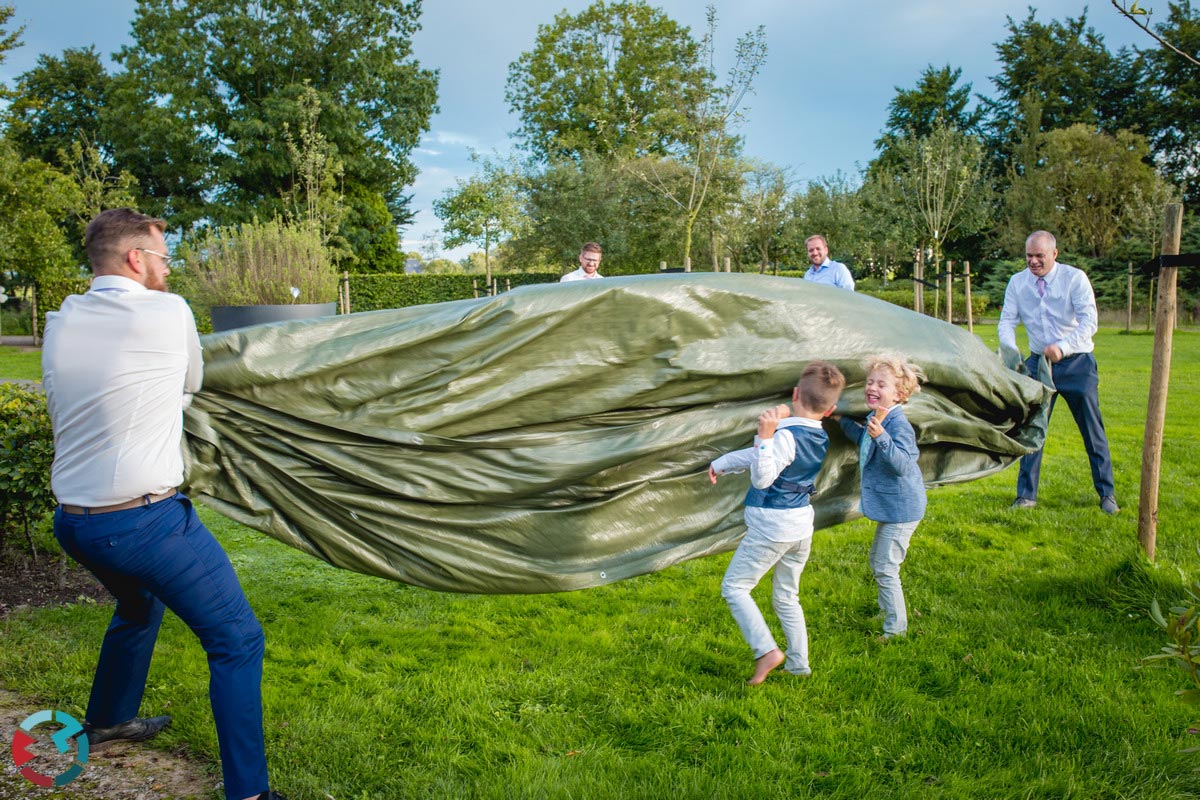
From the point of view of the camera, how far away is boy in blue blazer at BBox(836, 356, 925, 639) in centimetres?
369

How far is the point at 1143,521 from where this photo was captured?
193 inches

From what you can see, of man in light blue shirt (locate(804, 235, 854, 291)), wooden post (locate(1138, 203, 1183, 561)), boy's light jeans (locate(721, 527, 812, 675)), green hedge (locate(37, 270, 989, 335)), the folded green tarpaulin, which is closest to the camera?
the folded green tarpaulin

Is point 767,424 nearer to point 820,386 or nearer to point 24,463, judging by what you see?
point 820,386

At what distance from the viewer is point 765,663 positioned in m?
3.68

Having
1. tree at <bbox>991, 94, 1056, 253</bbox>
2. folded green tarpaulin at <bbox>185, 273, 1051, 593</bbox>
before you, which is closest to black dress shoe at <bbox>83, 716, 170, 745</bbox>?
folded green tarpaulin at <bbox>185, 273, 1051, 593</bbox>

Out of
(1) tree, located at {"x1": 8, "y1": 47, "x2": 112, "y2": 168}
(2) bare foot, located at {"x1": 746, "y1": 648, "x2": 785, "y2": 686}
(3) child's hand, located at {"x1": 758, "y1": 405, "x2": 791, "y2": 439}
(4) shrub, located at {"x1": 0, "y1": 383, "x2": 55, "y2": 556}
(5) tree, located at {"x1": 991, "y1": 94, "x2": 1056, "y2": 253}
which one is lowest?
(2) bare foot, located at {"x1": 746, "y1": 648, "x2": 785, "y2": 686}

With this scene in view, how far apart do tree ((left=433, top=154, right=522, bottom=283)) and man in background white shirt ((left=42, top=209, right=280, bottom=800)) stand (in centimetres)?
2968

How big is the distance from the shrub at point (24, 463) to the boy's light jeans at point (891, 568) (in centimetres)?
467

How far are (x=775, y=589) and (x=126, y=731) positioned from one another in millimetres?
2800

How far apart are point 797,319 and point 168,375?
2.49 metres

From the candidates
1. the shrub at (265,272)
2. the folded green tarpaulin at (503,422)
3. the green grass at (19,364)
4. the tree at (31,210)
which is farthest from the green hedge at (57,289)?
the folded green tarpaulin at (503,422)

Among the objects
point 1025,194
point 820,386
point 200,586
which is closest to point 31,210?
point 200,586

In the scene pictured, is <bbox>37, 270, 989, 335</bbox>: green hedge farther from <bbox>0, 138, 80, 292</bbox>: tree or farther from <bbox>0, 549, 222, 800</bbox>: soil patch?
<bbox>0, 549, 222, 800</bbox>: soil patch

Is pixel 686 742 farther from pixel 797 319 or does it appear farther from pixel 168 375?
pixel 168 375
